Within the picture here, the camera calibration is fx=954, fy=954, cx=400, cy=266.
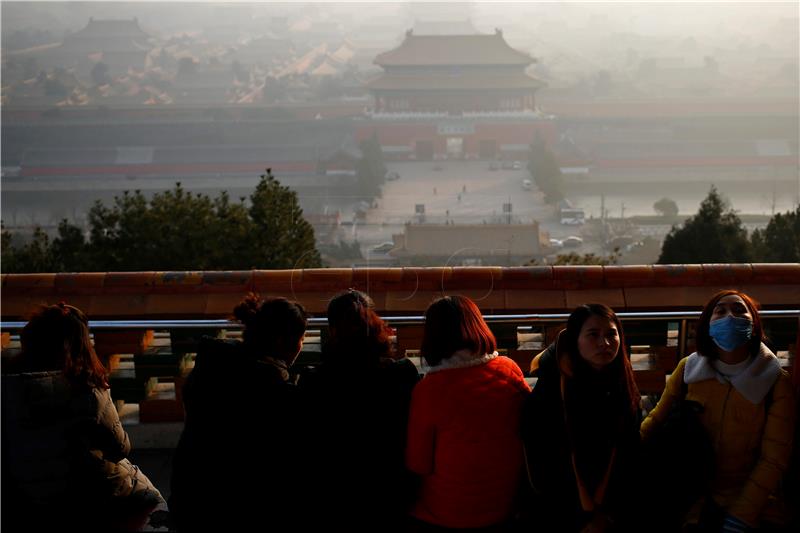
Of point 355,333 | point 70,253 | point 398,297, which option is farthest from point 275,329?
point 70,253

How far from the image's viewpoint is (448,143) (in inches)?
1036

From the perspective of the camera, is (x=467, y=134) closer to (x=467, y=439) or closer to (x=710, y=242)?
(x=710, y=242)

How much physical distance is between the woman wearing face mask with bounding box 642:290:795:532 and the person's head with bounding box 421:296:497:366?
32cm

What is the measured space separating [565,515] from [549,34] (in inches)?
2195

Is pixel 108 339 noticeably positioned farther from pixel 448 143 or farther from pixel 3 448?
pixel 448 143

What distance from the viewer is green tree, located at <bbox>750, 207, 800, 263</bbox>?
7562 mm

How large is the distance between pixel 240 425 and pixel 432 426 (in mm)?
260

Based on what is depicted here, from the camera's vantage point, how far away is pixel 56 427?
1316 mm

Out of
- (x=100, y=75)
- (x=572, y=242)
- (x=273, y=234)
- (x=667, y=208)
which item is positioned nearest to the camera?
(x=273, y=234)

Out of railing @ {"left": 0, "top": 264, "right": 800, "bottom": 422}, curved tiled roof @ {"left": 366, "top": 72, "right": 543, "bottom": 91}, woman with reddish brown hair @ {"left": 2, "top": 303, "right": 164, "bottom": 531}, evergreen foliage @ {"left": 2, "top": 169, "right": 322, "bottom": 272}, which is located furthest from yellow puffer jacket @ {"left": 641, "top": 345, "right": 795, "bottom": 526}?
curved tiled roof @ {"left": 366, "top": 72, "right": 543, "bottom": 91}

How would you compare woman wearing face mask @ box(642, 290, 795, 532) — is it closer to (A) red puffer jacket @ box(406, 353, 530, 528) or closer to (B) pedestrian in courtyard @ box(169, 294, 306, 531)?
(A) red puffer jacket @ box(406, 353, 530, 528)

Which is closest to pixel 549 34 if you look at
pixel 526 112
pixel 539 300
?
pixel 526 112

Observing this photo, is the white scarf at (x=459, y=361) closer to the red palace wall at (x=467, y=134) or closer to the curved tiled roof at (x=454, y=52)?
the red palace wall at (x=467, y=134)

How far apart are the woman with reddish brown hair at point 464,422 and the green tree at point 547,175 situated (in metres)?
19.2
